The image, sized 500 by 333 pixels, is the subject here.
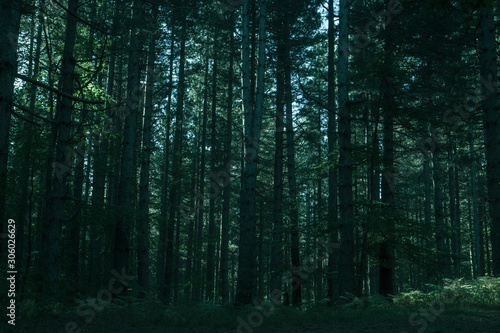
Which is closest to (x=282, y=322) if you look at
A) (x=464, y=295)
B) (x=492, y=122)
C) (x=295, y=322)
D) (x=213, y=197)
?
(x=295, y=322)

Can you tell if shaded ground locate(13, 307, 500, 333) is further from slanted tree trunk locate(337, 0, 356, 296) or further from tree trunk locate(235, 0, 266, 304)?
tree trunk locate(235, 0, 266, 304)

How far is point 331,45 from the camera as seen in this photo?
59.6ft

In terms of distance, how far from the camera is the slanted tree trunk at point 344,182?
10.2 meters

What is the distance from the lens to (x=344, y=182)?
10344 millimetres

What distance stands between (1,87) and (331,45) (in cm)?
1556

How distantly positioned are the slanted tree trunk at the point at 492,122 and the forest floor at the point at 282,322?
368 centimetres

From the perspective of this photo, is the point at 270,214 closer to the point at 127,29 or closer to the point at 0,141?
the point at 127,29

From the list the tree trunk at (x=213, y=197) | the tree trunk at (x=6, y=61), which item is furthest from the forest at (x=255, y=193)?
the tree trunk at (x=213, y=197)

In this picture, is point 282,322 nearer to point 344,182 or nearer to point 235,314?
point 235,314

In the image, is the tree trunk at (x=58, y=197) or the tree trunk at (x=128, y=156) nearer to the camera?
the tree trunk at (x=58, y=197)

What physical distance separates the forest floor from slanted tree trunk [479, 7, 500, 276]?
3.68 m

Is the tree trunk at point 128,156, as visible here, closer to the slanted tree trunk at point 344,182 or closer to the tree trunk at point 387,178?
the slanted tree trunk at point 344,182

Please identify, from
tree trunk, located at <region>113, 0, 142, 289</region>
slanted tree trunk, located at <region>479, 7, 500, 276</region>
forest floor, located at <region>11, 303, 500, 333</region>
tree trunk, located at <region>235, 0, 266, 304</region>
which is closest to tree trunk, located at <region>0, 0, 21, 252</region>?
forest floor, located at <region>11, 303, 500, 333</region>

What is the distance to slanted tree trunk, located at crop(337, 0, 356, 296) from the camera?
33.6ft
